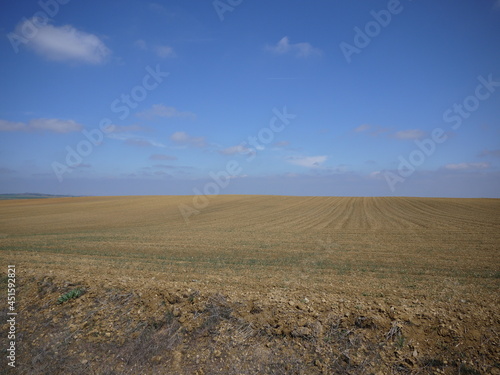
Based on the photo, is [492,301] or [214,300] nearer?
[214,300]

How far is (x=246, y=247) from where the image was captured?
18.7 m

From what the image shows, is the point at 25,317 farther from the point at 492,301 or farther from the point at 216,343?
the point at 492,301

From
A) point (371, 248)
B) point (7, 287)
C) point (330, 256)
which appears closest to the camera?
point (7, 287)

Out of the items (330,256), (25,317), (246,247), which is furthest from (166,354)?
(246,247)

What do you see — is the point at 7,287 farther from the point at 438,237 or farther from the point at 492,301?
the point at 438,237

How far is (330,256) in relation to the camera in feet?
51.7

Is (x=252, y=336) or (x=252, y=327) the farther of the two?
(x=252, y=327)

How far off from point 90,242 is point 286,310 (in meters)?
19.7

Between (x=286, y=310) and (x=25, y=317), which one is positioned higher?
(x=286, y=310)

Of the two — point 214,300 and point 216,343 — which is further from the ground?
point 214,300

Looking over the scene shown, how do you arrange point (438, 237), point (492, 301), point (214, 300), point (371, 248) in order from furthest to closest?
point (438, 237)
point (371, 248)
point (492, 301)
point (214, 300)

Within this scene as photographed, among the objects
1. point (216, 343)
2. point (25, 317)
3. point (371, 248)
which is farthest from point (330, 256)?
point (25, 317)

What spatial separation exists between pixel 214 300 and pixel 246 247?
40.1 ft

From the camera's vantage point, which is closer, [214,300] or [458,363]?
[458,363]
